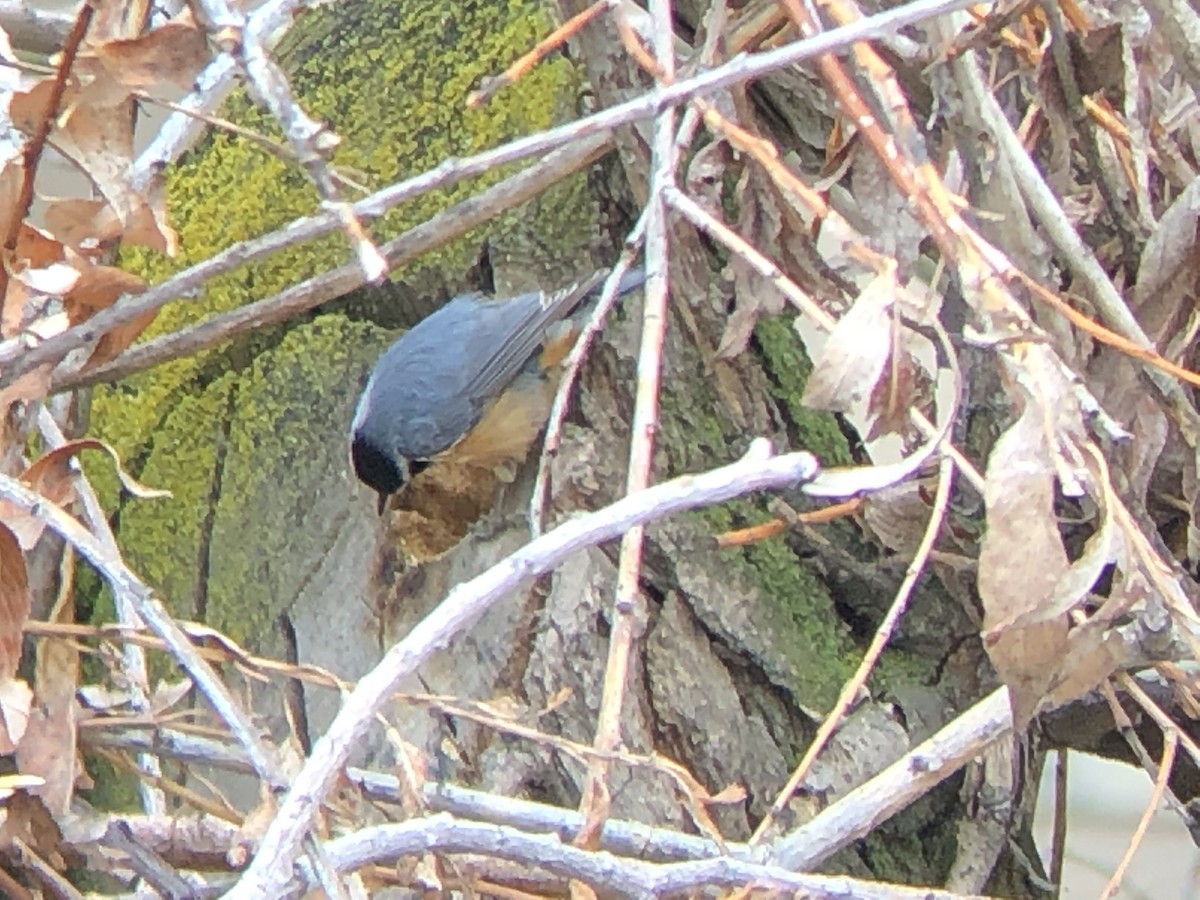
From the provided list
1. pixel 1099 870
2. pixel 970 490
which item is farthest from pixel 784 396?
pixel 1099 870

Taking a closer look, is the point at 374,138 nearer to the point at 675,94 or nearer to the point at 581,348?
the point at 581,348

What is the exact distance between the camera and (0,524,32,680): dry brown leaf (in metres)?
0.86

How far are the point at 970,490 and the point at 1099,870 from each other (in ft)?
3.49

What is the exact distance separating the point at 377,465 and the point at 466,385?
13.0 inches

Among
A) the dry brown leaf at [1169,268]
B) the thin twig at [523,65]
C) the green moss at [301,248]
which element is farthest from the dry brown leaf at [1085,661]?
the green moss at [301,248]

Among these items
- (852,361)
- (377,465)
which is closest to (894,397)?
(852,361)

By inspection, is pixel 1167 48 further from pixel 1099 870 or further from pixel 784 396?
pixel 1099 870

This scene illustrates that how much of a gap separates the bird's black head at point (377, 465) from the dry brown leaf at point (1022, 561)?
694 millimetres

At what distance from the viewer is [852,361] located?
0.73m

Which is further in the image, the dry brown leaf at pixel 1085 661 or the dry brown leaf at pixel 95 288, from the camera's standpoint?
the dry brown leaf at pixel 95 288

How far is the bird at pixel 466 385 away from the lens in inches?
51.3

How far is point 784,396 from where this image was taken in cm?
129

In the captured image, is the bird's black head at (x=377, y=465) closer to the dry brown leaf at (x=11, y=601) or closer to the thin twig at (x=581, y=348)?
the thin twig at (x=581, y=348)

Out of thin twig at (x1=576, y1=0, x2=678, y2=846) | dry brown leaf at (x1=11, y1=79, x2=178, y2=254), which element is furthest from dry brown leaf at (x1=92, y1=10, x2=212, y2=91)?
thin twig at (x1=576, y1=0, x2=678, y2=846)
